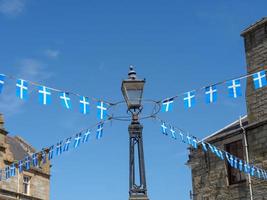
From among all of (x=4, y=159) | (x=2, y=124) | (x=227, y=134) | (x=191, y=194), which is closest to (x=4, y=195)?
(x=4, y=159)

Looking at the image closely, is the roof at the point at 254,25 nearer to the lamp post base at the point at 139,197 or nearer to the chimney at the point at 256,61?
the chimney at the point at 256,61

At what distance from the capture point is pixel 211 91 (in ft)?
43.1

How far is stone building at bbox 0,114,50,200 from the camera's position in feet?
117

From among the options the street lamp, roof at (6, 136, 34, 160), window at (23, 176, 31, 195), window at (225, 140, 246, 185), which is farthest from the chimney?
roof at (6, 136, 34, 160)

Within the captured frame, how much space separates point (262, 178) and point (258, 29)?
6.13 m

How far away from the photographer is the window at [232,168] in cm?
2048

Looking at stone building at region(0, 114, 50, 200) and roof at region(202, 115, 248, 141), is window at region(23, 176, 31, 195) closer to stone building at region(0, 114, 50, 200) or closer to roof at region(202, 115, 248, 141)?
stone building at region(0, 114, 50, 200)

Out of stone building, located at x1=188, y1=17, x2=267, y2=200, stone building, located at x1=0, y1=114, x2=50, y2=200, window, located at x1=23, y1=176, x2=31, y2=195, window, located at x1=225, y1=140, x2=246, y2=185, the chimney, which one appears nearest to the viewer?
stone building, located at x1=188, y1=17, x2=267, y2=200

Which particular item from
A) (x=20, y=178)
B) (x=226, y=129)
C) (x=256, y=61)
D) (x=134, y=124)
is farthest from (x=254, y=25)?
(x=20, y=178)

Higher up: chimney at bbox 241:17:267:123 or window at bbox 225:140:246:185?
chimney at bbox 241:17:267:123

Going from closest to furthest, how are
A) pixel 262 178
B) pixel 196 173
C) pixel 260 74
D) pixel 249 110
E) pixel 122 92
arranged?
pixel 122 92, pixel 260 74, pixel 262 178, pixel 249 110, pixel 196 173

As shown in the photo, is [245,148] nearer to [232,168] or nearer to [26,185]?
[232,168]

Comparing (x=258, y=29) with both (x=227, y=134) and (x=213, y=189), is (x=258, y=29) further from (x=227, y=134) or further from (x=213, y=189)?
(x=213, y=189)

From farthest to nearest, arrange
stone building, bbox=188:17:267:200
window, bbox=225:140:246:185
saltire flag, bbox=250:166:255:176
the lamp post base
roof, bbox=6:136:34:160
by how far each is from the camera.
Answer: roof, bbox=6:136:34:160, window, bbox=225:140:246:185, stone building, bbox=188:17:267:200, saltire flag, bbox=250:166:255:176, the lamp post base
